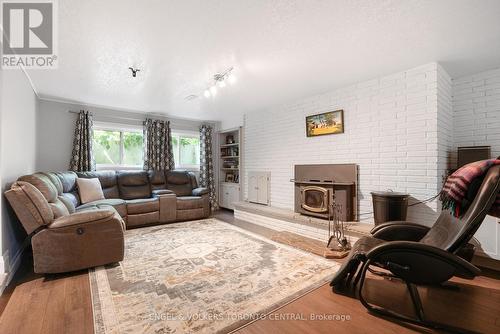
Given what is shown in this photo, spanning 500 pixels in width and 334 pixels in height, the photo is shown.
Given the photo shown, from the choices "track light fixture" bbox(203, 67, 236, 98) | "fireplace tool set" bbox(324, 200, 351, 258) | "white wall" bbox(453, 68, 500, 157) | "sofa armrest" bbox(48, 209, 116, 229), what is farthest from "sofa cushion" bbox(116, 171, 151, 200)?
"white wall" bbox(453, 68, 500, 157)

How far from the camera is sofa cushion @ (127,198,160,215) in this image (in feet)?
13.0

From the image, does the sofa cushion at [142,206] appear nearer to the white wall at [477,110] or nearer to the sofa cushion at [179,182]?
the sofa cushion at [179,182]

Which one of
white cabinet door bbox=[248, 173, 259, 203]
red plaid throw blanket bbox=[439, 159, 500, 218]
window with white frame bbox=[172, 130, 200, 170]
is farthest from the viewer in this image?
window with white frame bbox=[172, 130, 200, 170]

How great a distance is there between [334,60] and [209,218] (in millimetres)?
3676

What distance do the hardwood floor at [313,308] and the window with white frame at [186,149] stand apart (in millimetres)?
3718

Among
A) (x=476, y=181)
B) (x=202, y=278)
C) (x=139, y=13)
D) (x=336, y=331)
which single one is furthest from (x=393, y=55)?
(x=202, y=278)

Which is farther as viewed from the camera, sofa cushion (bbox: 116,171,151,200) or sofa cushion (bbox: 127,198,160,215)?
sofa cushion (bbox: 116,171,151,200)

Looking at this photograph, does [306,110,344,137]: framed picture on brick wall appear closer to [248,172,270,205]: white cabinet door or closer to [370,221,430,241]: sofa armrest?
[248,172,270,205]: white cabinet door

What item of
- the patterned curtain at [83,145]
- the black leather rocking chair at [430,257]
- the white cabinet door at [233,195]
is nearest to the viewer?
the black leather rocking chair at [430,257]

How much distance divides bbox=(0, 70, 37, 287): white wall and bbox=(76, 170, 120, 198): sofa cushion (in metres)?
1.27

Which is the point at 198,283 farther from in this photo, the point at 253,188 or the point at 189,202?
the point at 253,188

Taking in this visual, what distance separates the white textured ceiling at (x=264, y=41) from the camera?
172 centimetres

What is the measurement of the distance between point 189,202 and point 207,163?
57.1 inches

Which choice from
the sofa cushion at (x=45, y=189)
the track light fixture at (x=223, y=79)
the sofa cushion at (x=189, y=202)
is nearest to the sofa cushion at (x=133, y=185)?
the sofa cushion at (x=189, y=202)
